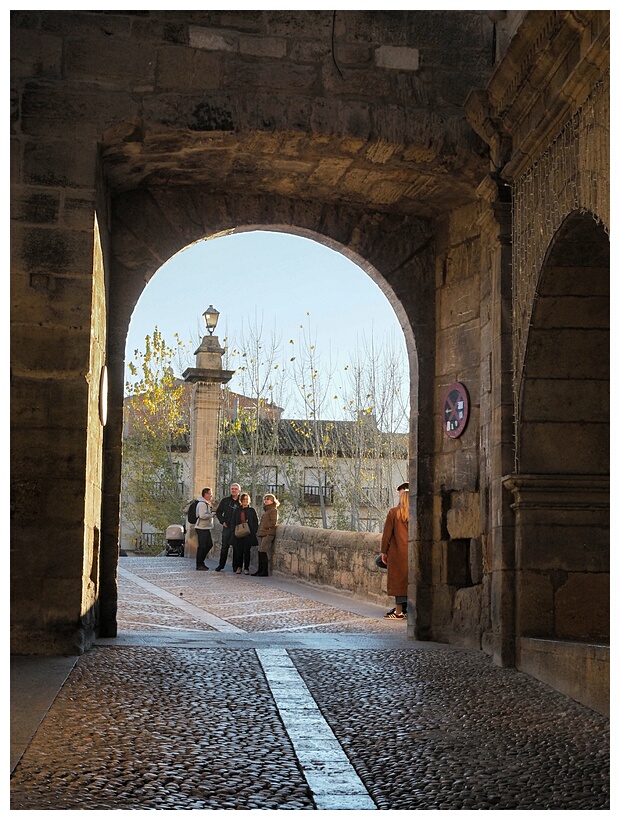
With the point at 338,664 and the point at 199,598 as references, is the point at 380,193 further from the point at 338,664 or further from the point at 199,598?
the point at 199,598

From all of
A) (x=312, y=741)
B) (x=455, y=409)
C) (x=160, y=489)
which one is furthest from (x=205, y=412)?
(x=312, y=741)

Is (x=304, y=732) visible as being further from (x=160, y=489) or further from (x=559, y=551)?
(x=160, y=489)

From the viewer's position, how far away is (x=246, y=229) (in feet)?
26.1

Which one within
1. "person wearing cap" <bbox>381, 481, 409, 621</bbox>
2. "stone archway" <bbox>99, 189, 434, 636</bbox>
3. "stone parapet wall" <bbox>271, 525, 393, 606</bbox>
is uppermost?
"stone archway" <bbox>99, 189, 434, 636</bbox>

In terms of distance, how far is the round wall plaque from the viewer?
7312mm

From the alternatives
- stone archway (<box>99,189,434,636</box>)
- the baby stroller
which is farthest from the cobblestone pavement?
the baby stroller

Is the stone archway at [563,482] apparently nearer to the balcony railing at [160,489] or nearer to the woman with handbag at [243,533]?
the woman with handbag at [243,533]

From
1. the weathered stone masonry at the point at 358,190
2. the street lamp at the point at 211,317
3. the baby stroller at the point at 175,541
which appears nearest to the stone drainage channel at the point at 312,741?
the weathered stone masonry at the point at 358,190

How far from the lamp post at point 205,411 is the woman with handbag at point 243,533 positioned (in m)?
4.63

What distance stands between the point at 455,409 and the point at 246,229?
2041 mm

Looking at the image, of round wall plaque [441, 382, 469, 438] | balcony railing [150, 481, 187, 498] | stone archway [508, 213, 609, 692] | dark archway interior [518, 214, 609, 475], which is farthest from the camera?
balcony railing [150, 481, 187, 498]

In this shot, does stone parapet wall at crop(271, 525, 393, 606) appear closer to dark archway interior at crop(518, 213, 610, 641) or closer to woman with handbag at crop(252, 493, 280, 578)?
woman with handbag at crop(252, 493, 280, 578)

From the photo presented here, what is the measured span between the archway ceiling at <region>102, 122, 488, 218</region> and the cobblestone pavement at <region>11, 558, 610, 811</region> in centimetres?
306
